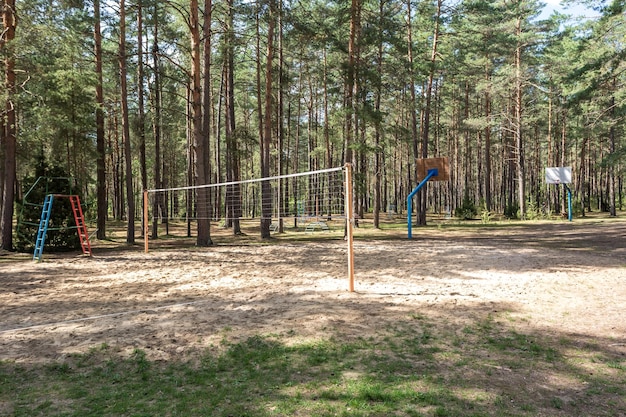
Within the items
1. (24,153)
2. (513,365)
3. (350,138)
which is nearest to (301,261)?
(513,365)

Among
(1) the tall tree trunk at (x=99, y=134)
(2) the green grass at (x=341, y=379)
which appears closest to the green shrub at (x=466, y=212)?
(1) the tall tree trunk at (x=99, y=134)

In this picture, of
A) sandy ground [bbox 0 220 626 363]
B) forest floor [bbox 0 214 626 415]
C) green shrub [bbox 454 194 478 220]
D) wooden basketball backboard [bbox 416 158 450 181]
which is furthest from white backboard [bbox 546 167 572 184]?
forest floor [bbox 0 214 626 415]

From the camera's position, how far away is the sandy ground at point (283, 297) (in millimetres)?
4246

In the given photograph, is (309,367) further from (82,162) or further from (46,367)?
(82,162)

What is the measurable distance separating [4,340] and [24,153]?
533 inches

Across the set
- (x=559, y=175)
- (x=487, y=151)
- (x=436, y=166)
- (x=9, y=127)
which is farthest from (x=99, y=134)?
(x=559, y=175)

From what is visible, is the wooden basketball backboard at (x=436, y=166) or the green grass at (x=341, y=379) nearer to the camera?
the green grass at (x=341, y=379)

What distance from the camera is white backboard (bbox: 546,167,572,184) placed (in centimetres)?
2378

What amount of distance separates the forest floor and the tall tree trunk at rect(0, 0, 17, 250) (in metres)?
3.13

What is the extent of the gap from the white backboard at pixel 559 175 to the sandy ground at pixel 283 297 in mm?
15922

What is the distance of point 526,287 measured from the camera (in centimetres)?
610

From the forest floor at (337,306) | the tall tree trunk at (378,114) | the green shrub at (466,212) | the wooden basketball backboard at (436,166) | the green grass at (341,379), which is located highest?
the tall tree trunk at (378,114)

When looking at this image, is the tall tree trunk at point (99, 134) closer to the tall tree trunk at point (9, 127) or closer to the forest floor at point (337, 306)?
the tall tree trunk at point (9, 127)

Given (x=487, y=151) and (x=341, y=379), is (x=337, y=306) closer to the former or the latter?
(x=341, y=379)
